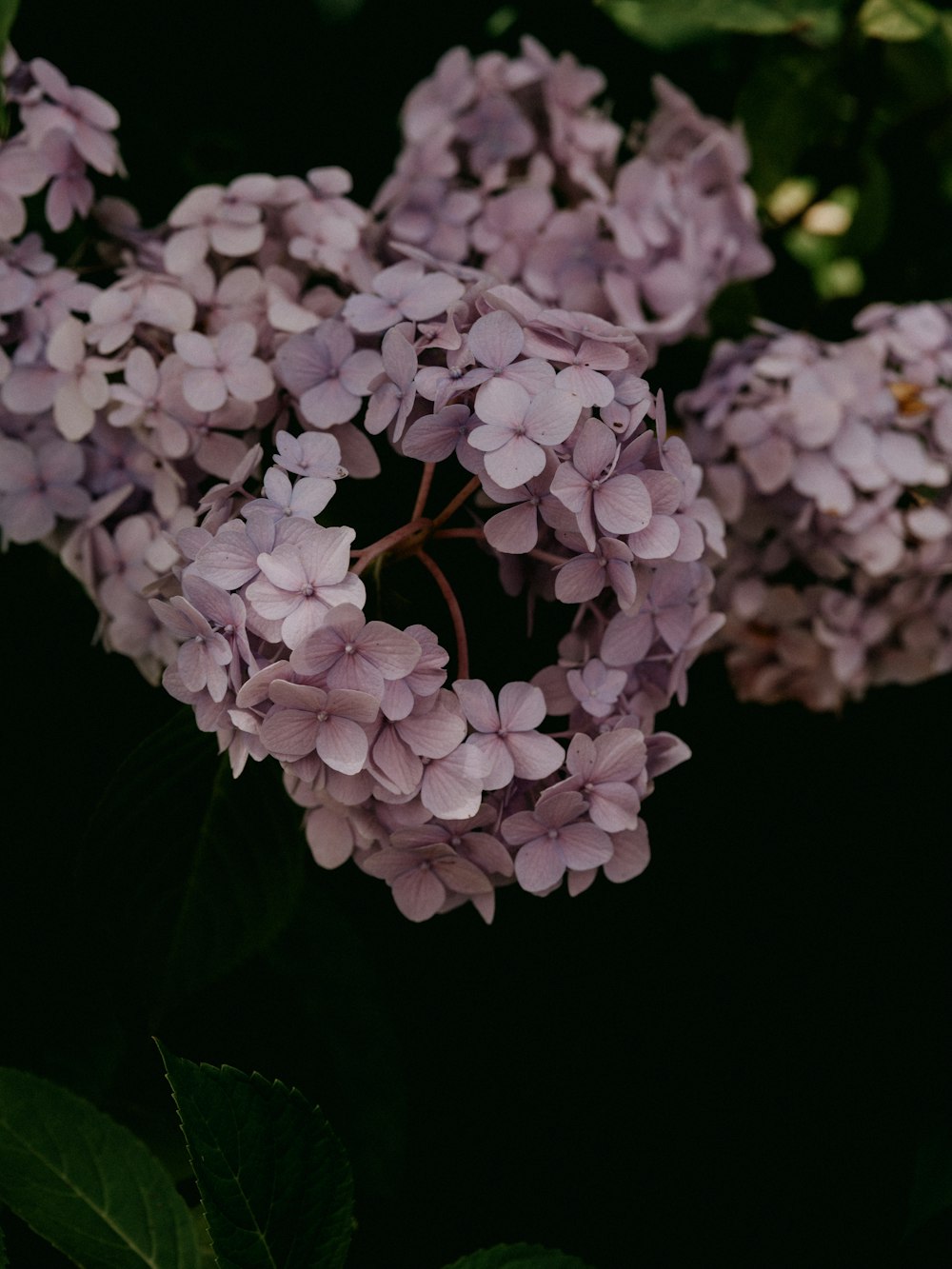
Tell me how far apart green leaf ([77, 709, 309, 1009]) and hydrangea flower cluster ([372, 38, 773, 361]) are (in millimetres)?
355

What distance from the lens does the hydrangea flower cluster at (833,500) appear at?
0.74 metres

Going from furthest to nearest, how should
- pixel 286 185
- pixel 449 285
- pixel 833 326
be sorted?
pixel 833 326 → pixel 286 185 → pixel 449 285

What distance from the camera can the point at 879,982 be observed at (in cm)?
79

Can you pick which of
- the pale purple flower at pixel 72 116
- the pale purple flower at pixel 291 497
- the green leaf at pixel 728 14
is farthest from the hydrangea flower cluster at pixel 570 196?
the pale purple flower at pixel 291 497

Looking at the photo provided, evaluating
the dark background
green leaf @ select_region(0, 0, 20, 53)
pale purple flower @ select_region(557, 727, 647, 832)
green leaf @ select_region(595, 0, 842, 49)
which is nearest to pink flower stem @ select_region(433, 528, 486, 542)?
pale purple flower @ select_region(557, 727, 647, 832)

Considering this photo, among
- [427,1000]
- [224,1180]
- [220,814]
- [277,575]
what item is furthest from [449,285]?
[427,1000]

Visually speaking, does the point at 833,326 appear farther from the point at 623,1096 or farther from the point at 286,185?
the point at 623,1096

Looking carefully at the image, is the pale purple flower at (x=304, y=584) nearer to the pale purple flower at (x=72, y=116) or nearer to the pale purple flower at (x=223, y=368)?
the pale purple flower at (x=223, y=368)

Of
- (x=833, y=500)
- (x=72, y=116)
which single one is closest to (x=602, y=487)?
(x=833, y=500)

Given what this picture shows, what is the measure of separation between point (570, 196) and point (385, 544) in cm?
46

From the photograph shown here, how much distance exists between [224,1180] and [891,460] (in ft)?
1.90

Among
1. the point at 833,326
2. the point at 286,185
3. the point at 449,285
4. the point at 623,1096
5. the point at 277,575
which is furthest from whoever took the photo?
the point at 833,326

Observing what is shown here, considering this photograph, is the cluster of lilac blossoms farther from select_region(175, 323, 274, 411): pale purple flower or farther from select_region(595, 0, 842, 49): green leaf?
select_region(595, 0, 842, 49): green leaf

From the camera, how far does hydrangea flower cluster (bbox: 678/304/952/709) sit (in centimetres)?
74
